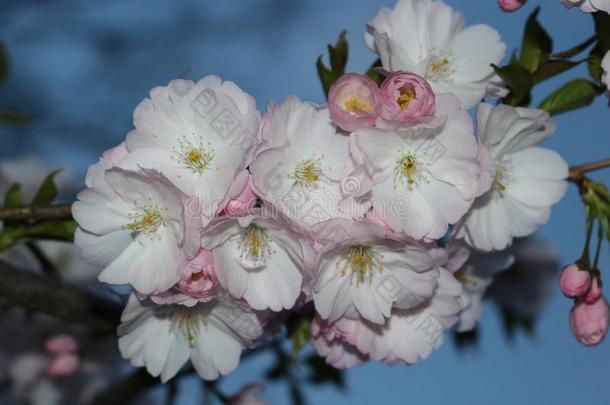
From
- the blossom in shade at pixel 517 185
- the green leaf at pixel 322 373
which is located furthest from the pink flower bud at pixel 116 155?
the green leaf at pixel 322 373

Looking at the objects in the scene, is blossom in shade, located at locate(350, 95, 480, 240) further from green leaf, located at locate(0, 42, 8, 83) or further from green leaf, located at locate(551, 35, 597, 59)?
green leaf, located at locate(0, 42, 8, 83)

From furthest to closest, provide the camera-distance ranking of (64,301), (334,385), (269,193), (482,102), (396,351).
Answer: (334,385) < (64,301) < (396,351) < (482,102) < (269,193)

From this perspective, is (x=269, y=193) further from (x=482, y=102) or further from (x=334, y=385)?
(x=334, y=385)

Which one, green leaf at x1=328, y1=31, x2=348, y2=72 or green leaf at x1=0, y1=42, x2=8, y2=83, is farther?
green leaf at x1=0, y1=42, x2=8, y2=83

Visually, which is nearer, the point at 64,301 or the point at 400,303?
the point at 400,303

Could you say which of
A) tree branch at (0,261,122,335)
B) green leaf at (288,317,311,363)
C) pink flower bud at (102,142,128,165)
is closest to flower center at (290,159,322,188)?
pink flower bud at (102,142,128,165)

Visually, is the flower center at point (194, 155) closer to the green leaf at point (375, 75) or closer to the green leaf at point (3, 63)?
the green leaf at point (375, 75)

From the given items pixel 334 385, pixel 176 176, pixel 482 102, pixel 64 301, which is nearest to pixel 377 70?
pixel 482 102
